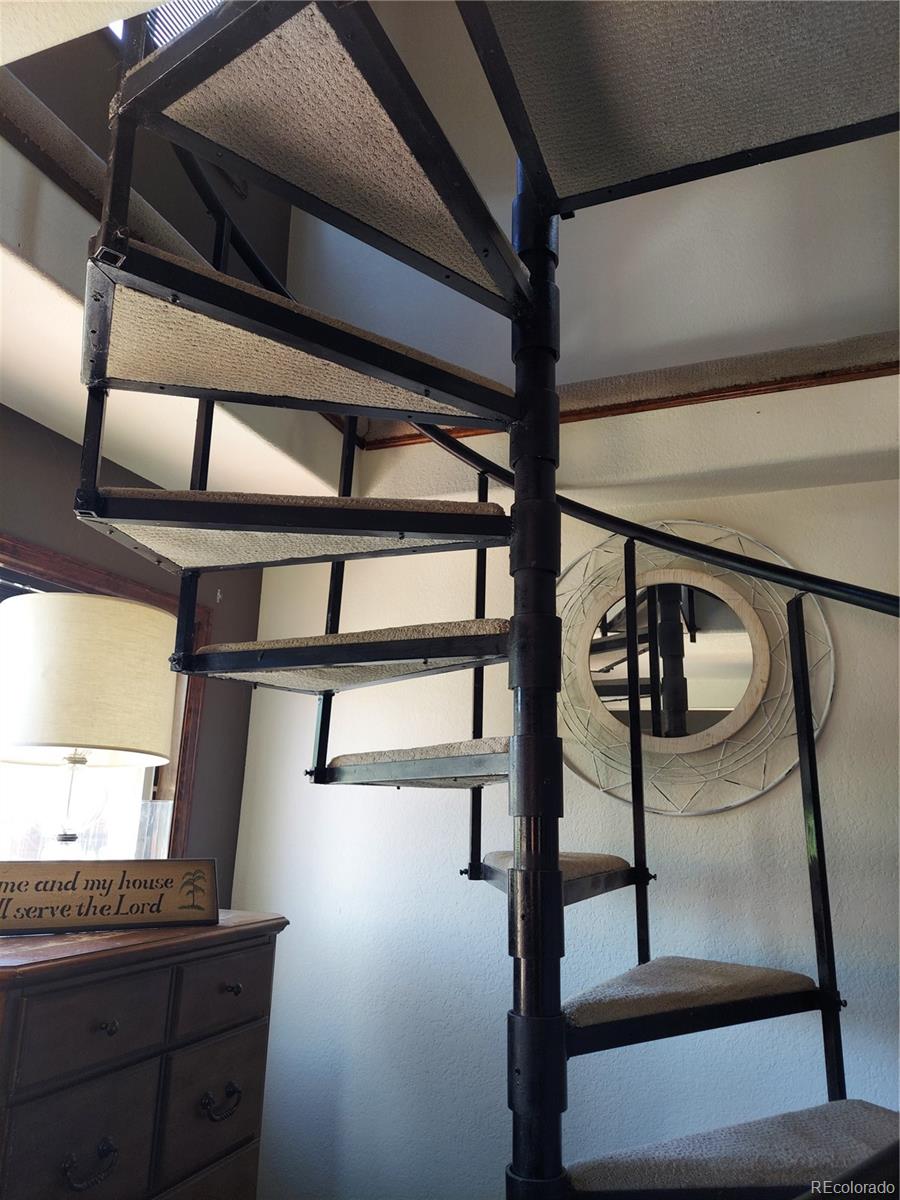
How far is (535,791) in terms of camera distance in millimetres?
1237

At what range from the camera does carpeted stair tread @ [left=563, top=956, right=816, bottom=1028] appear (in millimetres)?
1270

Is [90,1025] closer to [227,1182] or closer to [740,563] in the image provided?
[227,1182]

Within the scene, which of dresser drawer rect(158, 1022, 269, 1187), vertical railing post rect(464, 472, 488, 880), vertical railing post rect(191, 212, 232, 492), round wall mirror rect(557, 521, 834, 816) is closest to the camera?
dresser drawer rect(158, 1022, 269, 1187)

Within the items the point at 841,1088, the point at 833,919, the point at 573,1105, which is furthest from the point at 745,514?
the point at 573,1105

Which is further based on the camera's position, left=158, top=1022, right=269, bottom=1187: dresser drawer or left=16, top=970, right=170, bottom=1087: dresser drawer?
left=158, top=1022, right=269, bottom=1187: dresser drawer

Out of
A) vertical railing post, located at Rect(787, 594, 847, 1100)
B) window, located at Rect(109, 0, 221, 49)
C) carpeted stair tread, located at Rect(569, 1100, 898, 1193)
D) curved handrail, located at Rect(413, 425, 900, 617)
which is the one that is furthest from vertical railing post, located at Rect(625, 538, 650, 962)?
window, located at Rect(109, 0, 221, 49)

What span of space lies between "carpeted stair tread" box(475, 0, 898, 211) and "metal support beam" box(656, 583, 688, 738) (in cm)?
116

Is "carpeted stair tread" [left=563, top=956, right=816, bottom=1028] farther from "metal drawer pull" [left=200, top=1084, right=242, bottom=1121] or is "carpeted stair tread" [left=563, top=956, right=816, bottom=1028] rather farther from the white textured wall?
"metal drawer pull" [left=200, top=1084, right=242, bottom=1121]

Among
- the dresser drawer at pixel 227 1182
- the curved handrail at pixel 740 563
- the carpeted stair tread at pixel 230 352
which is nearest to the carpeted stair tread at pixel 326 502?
the carpeted stair tread at pixel 230 352

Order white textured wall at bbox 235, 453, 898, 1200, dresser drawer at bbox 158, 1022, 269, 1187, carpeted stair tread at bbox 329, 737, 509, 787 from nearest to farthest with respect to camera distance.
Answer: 1. carpeted stair tread at bbox 329, 737, 509, 787
2. dresser drawer at bbox 158, 1022, 269, 1187
3. white textured wall at bbox 235, 453, 898, 1200

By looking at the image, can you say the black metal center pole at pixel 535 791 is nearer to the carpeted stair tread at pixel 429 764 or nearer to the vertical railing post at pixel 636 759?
the carpeted stair tread at pixel 429 764

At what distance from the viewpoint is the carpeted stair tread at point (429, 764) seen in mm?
1461

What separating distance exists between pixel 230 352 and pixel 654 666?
1475 mm

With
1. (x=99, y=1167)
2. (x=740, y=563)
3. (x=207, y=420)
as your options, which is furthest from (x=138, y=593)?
(x=740, y=563)
